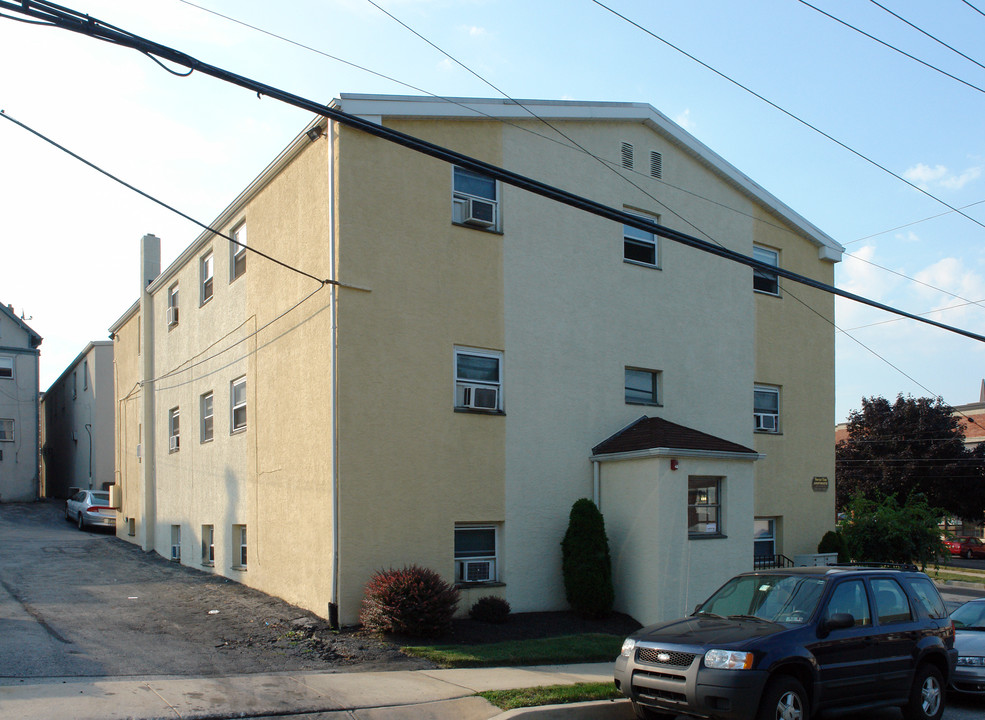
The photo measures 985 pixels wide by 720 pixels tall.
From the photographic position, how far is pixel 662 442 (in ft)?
46.4

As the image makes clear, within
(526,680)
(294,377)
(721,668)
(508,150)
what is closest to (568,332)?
(508,150)

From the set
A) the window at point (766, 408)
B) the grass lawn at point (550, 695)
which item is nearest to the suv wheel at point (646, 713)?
the grass lawn at point (550, 695)

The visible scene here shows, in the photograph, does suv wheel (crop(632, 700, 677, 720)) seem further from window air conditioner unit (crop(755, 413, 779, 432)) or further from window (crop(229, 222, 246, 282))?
window (crop(229, 222, 246, 282))

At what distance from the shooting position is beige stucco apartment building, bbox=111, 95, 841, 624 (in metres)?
13.0

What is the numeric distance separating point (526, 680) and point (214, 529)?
9816 mm

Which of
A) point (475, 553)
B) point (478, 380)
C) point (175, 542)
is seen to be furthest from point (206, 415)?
point (475, 553)

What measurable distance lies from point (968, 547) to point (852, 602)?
40.0m

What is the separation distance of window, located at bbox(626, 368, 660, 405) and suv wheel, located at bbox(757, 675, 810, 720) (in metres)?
8.52

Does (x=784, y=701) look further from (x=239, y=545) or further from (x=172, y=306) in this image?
(x=172, y=306)

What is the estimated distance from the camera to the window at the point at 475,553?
13.6 meters

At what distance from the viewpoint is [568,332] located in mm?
15273

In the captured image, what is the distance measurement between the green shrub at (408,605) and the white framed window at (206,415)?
778 centimetres

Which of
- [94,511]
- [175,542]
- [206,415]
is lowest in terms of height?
[94,511]

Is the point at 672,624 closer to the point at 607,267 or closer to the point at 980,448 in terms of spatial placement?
the point at 607,267
